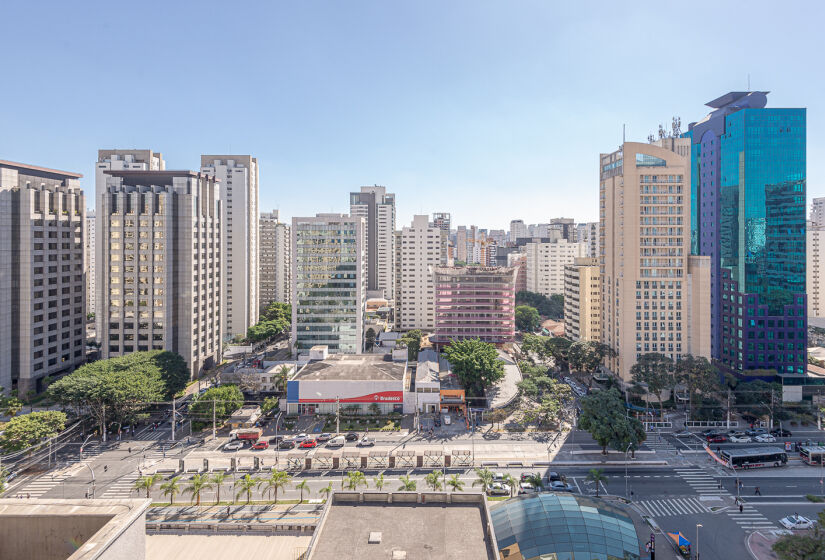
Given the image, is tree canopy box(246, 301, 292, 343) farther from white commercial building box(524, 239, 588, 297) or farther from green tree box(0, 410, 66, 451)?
white commercial building box(524, 239, 588, 297)

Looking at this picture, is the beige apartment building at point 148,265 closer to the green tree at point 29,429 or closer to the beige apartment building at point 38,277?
the beige apartment building at point 38,277

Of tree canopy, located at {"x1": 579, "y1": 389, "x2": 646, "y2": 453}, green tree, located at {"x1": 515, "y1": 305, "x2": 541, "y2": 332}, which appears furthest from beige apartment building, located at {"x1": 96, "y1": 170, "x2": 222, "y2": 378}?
green tree, located at {"x1": 515, "y1": 305, "x2": 541, "y2": 332}

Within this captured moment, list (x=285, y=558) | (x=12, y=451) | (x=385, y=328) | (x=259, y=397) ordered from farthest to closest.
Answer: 1. (x=385, y=328)
2. (x=259, y=397)
3. (x=12, y=451)
4. (x=285, y=558)

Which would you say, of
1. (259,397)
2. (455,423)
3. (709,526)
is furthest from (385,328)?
(709,526)

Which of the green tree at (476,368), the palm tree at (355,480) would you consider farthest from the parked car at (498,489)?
the green tree at (476,368)

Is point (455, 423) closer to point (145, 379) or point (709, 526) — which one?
point (709, 526)

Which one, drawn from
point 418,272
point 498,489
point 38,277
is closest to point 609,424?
point 498,489
